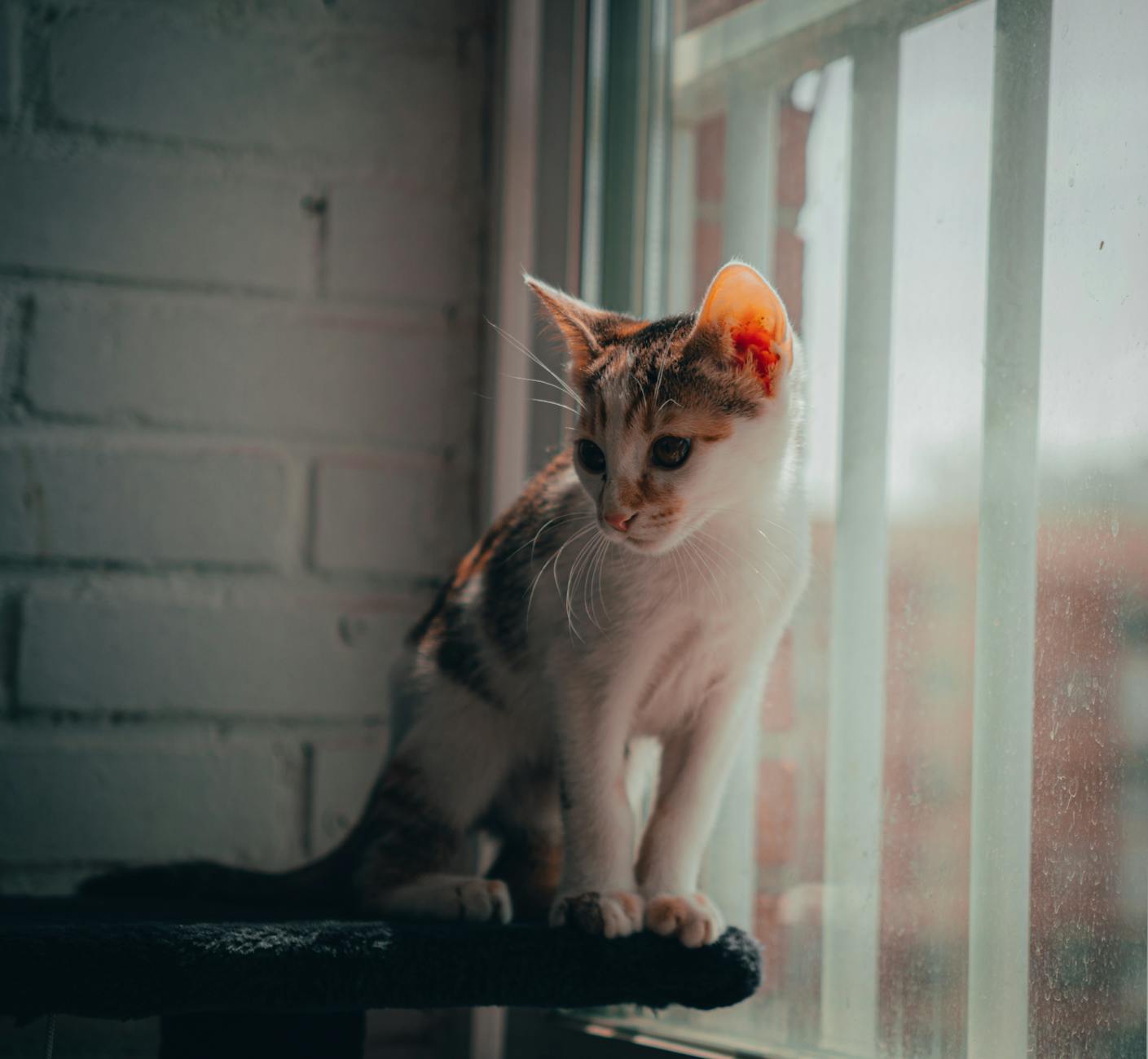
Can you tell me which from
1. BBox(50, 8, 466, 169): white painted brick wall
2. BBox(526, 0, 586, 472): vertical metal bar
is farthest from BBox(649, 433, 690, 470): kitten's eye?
BBox(50, 8, 466, 169): white painted brick wall

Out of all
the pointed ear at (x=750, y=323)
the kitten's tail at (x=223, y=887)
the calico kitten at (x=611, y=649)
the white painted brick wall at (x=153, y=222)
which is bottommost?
the kitten's tail at (x=223, y=887)

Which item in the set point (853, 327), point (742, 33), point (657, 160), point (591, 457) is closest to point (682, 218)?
point (657, 160)

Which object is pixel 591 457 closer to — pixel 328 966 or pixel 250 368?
pixel 328 966

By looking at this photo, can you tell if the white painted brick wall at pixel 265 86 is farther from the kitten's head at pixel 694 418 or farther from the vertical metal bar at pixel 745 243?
the kitten's head at pixel 694 418

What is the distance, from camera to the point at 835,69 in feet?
3.30

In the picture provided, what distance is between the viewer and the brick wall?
4.03ft

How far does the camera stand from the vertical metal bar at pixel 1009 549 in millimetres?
802

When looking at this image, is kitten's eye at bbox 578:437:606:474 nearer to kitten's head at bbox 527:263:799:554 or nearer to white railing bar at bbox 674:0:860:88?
kitten's head at bbox 527:263:799:554

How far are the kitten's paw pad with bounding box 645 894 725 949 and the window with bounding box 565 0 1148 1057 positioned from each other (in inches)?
6.5

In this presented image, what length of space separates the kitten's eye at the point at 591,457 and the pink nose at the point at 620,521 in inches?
2.8

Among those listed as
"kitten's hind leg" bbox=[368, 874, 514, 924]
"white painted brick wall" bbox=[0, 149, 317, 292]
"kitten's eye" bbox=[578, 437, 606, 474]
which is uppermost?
"white painted brick wall" bbox=[0, 149, 317, 292]

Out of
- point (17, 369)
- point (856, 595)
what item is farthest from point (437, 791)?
point (17, 369)

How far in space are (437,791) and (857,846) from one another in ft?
1.18

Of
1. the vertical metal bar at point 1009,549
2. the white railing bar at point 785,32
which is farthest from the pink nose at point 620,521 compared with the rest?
the white railing bar at point 785,32
